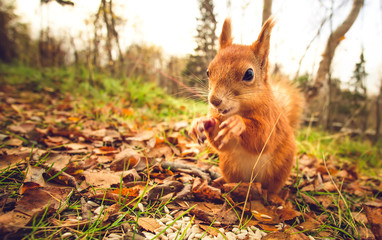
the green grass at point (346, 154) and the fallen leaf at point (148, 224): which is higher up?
the fallen leaf at point (148, 224)

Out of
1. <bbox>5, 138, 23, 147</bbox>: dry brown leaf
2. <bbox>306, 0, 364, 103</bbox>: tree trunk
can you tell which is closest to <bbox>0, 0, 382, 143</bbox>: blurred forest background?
<bbox>306, 0, 364, 103</bbox>: tree trunk

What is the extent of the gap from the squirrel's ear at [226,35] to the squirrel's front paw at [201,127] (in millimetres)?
704

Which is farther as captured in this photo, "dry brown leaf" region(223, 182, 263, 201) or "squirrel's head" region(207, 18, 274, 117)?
"dry brown leaf" region(223, 182, 263, 201)

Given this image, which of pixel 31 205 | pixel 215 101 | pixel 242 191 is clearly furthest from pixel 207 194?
pixel 31 205

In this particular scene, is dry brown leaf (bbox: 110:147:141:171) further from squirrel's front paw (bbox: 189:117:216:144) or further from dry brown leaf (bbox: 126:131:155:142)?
squirrel's front paw (bbox: 189:117:216:144)

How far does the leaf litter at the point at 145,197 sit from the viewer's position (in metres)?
0.94

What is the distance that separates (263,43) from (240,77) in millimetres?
381

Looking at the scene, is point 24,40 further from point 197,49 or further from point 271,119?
point 271,119

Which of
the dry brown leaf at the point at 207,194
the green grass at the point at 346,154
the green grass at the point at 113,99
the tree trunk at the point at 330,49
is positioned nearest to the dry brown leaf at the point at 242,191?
the dry brown leaf at the point at 207,194

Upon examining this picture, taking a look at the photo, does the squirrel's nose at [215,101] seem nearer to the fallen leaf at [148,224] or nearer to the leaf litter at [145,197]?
the leaf litter at [145,197]

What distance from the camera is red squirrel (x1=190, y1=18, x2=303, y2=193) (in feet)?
4.23

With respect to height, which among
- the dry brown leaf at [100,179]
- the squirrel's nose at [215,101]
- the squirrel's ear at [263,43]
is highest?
the squirrel's ear at [263,43]

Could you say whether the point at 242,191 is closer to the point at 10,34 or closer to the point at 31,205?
the point at 31,205

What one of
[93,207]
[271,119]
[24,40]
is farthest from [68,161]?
[24,40]
